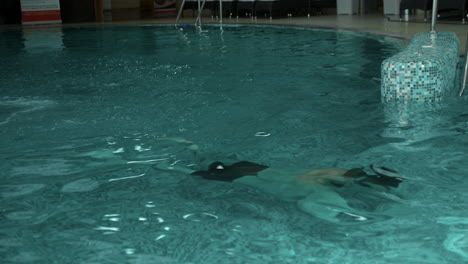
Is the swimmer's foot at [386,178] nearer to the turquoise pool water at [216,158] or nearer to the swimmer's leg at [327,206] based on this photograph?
the turquoise pool water at [216,158]

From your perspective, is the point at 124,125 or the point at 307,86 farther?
the point at 307,86

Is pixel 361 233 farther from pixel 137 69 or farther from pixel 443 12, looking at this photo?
pixel 443 12

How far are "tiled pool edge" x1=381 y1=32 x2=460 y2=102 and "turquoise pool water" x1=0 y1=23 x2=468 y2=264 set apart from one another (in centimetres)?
12

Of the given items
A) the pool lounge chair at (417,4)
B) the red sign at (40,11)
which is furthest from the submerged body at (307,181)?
the red sign at (40,11)

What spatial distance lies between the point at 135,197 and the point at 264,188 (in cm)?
54

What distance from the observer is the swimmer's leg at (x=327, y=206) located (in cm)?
202

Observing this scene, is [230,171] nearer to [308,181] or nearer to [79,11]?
[308,181]

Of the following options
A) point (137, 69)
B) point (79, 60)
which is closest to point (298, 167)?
point (137, 69)

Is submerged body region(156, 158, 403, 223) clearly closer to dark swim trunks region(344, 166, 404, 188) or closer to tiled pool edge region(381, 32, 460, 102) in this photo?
dark swim trunks region(344, 166, 404, 188)

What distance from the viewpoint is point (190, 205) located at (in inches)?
86.0

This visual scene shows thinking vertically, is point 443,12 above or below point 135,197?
above

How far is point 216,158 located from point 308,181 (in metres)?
0.58

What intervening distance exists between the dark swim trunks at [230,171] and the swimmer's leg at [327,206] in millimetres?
401

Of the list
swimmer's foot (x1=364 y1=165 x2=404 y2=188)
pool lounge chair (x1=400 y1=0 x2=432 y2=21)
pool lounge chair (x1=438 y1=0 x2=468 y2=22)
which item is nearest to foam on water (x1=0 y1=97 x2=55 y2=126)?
swimmer's foot (x1=364 y1=165 x2=404 y2=188)
